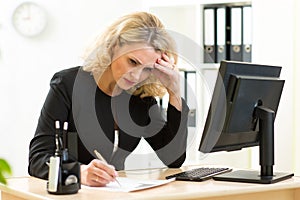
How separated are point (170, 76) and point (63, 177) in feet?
2.63

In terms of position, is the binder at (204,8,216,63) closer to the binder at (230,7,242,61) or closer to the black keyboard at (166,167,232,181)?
the binder at (230,7,242,61)

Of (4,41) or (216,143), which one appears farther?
(4,41)

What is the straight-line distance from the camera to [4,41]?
396 cm

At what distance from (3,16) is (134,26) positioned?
6.78 ft

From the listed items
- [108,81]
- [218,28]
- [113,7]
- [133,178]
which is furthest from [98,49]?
[113,7]

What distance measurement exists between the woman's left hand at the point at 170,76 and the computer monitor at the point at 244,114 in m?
0.40

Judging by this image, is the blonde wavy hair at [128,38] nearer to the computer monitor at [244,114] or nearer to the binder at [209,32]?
the computer monitor at [244,114]

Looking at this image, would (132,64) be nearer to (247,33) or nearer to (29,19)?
(247,33)

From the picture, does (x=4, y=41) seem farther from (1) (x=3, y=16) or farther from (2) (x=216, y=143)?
(2) (x=216, y=143)

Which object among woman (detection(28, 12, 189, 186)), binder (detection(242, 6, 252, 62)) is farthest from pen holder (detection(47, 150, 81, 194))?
binder (detection(242, 6, 252, 62))

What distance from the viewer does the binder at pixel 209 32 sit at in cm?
385

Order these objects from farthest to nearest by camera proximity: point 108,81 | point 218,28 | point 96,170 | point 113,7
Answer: point 113,7 → point 218,28 → point 108,81 → point 96,170

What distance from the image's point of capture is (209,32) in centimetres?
387

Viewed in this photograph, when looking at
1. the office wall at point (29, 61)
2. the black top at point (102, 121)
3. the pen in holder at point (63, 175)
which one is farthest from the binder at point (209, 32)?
the pen in holder at point (63, 175)
